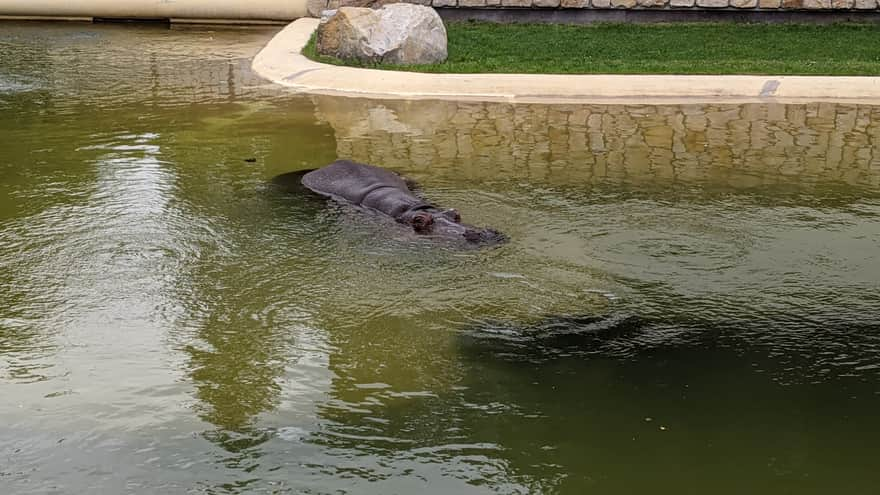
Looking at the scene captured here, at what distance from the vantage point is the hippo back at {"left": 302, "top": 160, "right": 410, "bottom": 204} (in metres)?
8.64

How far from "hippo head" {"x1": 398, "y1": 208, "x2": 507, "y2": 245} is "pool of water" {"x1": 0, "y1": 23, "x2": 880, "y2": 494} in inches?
5.8

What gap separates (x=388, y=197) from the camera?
27.3 ft

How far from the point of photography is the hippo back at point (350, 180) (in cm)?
864

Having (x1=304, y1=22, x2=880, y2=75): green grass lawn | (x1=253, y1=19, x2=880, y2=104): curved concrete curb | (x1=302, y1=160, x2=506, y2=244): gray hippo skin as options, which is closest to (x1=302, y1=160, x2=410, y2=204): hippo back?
(x1=302, y1=160, x2=506, y2=244): gray hippo skin

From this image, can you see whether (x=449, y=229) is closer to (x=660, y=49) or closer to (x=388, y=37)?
(x=388, y=37)

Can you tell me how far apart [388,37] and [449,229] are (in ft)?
23.4

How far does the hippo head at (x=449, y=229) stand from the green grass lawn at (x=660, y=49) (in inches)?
237

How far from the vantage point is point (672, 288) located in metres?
6.97

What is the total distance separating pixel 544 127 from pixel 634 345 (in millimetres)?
5394

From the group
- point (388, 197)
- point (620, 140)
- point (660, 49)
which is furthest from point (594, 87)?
point (388, 197)

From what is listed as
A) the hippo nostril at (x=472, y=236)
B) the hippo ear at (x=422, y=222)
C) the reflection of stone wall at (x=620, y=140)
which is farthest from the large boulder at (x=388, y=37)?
the hippo nostril at (x=472, y=236)

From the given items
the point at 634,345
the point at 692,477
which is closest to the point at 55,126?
the point at 634,345

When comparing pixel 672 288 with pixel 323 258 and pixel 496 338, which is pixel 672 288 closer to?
pixel 496 338

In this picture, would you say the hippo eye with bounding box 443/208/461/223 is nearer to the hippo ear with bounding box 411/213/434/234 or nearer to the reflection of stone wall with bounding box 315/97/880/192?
the hippo ear with bounding box 411/213/434/234
